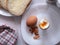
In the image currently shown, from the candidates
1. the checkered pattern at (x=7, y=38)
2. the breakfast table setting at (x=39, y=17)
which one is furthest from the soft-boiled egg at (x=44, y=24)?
the checkered pattern at (x=7, y=38)

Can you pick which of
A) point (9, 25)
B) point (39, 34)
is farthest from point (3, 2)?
point (39, 34)

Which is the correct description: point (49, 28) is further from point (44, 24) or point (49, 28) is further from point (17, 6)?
point (17, 6)

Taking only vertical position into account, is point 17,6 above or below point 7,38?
above

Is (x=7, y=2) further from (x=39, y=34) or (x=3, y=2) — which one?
(x=39, y=34)

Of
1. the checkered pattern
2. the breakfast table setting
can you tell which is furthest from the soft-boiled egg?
the checkered pattern

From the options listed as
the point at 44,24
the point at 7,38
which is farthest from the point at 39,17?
the point at 7,38

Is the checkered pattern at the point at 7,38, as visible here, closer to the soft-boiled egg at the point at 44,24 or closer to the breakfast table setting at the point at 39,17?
the breakfast table setting at the point at 39,17
